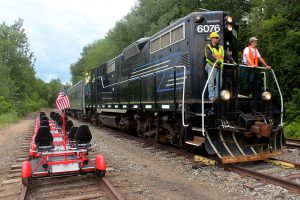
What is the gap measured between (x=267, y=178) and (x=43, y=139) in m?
4.53

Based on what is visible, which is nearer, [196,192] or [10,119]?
[196,192]

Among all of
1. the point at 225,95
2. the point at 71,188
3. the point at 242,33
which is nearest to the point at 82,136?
the point at 71,188

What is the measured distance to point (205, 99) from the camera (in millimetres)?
7570

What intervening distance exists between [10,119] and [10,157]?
1843 cm

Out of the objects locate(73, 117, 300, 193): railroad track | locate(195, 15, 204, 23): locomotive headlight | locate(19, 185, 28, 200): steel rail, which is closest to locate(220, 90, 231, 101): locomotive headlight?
locate(73, 117, 300, 193): railroad track

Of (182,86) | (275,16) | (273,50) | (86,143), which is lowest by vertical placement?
(86,143)

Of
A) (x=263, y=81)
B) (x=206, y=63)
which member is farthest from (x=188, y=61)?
(x=263, y=81)

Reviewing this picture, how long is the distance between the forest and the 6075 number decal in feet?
2.31

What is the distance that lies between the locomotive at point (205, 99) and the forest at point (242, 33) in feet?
3.31

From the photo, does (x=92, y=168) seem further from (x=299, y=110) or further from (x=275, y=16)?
(x=275, y=16)

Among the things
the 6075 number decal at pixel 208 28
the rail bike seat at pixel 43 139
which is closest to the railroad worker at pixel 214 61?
the 6075 number decal at pixel 208 28

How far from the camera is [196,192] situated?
5.62m

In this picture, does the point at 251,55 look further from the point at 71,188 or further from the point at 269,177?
the point at 71,188

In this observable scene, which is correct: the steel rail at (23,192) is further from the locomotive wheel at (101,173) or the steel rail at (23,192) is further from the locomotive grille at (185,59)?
the locomotive grille at (185,59)
